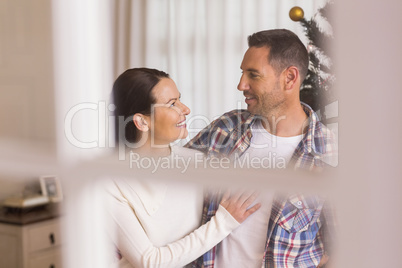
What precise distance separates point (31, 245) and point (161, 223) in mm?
316

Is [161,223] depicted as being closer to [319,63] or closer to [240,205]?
[240,205]

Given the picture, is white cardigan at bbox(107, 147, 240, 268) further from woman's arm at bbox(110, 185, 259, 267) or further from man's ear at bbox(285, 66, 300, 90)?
man's ear at bbox(285, 66, 300, 90)

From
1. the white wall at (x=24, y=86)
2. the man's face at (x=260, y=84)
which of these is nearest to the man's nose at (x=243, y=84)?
the man's face at (x=260, y=84)

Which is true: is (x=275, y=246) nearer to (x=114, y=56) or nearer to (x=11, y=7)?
(x=114, y=56)

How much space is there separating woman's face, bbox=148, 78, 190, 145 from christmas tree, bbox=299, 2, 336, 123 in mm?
180

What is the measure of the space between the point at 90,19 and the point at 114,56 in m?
0.09

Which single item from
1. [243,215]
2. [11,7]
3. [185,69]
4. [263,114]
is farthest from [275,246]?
[11,7]

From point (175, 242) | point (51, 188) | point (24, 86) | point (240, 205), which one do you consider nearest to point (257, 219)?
point (240, 205)

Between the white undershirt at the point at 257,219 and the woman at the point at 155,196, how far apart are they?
3 centimetres

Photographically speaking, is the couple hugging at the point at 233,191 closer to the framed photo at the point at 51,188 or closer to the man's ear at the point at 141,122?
the man's ear at the point at 141,122

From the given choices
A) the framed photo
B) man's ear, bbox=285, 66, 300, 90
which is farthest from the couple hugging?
the framed photo

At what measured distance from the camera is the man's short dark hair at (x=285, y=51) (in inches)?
22.9

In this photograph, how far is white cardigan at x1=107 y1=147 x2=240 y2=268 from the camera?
663 millimetres

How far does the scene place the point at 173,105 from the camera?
684 millimetres
